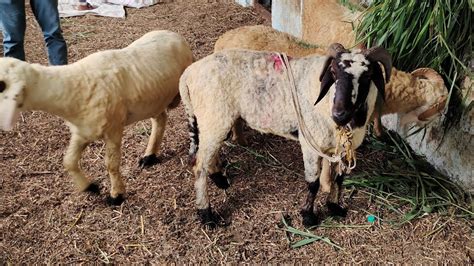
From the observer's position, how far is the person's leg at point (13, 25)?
4.87 meters

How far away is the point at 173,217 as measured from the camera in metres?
3.65

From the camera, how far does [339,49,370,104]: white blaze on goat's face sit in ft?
9.02

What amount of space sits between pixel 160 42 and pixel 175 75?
0.99 feet

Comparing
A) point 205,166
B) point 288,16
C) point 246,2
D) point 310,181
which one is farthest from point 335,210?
point 246,2

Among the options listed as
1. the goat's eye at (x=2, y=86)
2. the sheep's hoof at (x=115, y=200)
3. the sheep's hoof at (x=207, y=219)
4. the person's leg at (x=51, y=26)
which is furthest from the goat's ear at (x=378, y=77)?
the person's leg at (x=51, y=26)

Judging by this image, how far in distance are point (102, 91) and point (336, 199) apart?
6.04 ft

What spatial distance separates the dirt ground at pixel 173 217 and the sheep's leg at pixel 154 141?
0.29ft

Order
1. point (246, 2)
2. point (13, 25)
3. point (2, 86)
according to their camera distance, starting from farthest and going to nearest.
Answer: point (246, 2), point (13, 25), point (2, 86)

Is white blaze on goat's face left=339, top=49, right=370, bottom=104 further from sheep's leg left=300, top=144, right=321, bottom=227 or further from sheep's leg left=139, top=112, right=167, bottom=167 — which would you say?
sheep's leg left=139, top=112, right=167, bottom=167

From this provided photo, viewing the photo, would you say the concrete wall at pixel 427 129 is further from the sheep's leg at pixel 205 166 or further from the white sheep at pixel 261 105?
the sheep's leg at pixel 205 166

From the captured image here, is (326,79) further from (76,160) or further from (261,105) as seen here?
(76,160)

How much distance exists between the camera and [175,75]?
3.85 m

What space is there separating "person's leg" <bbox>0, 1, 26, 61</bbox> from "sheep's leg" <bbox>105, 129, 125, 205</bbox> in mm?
2307

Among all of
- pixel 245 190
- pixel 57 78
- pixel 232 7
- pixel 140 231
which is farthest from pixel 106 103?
pixel 232 7
